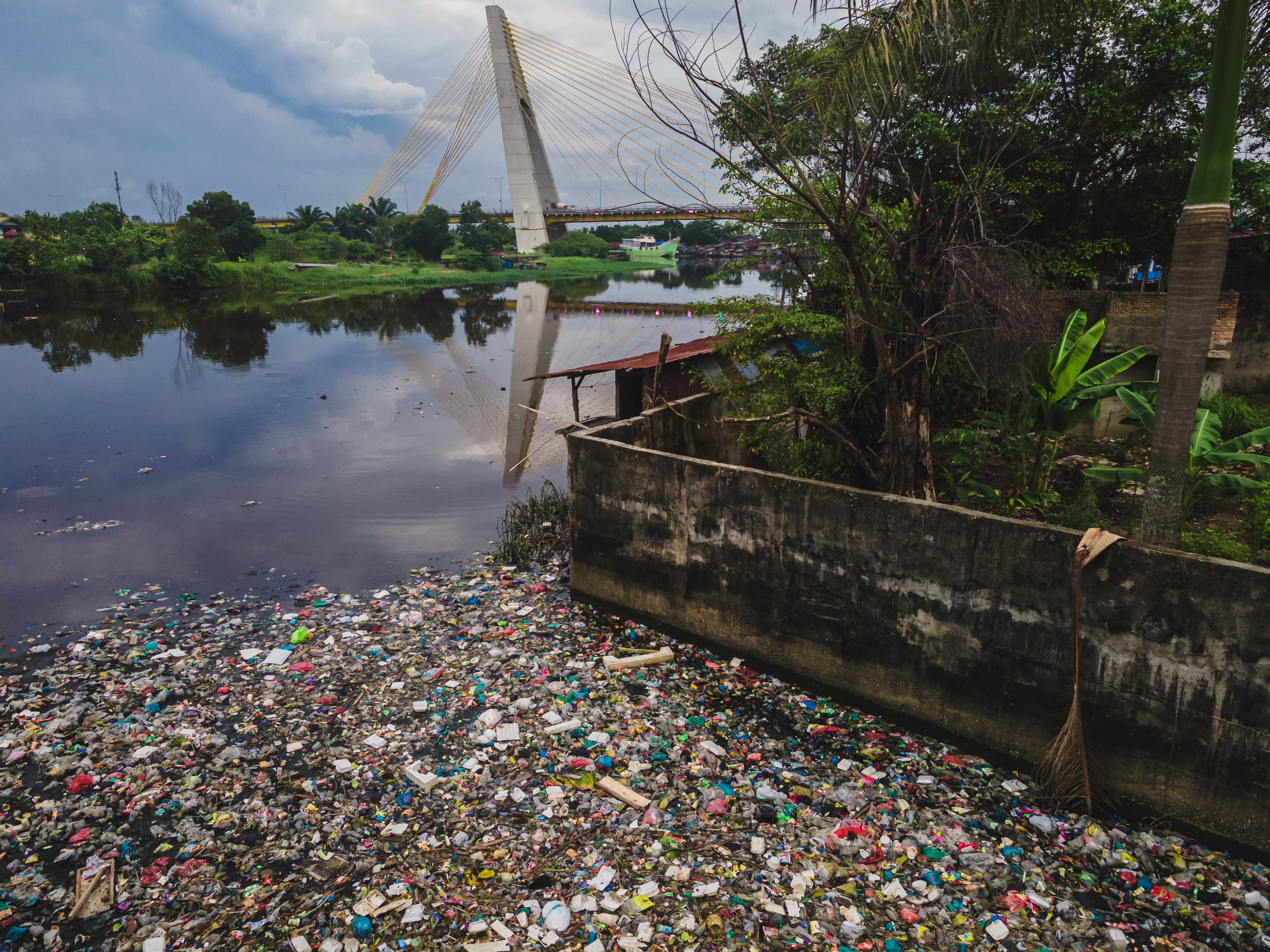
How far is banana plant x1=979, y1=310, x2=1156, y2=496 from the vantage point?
5.59 metres

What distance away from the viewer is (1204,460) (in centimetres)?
496

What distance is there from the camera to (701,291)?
4272cm

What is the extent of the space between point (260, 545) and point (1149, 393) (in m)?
9.32

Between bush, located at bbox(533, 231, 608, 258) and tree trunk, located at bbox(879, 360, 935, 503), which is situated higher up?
bush, located at bbox(533, 231, 608, 258)

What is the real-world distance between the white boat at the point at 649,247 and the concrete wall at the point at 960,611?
68724mm

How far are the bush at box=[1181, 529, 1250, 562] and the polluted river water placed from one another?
6.21m

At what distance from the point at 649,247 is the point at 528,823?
83172 millimetres

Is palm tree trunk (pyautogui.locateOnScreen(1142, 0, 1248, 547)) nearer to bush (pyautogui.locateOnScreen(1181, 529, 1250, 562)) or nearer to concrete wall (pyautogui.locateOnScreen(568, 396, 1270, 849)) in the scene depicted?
concrete wall (pyautogui.locateOnScreen(568, 396, 1270, 849))

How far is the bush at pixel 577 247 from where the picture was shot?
56.6 m

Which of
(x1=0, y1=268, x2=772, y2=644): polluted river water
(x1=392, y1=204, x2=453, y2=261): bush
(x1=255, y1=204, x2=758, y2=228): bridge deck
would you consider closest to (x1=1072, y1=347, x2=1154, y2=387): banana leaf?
(x1=0, y1=268, x2=772, y2=644): polluted river water

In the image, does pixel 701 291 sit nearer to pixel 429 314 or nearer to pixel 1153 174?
pixel 429 314

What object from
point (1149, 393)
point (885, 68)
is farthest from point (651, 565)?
point (1149, 393)

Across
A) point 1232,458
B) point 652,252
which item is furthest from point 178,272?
point 652,252

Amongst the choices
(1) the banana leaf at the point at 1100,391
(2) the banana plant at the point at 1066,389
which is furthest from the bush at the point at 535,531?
(1) the banana leaf at the point at 1100,391
